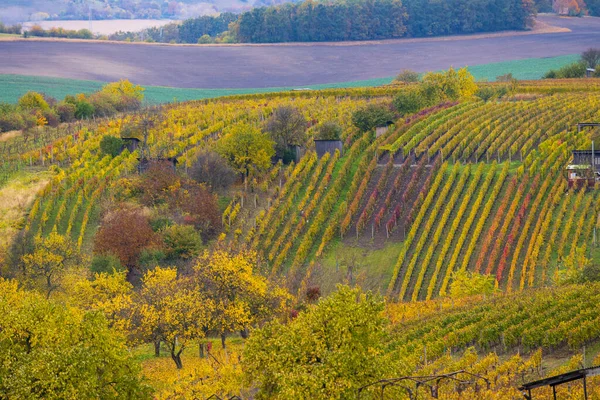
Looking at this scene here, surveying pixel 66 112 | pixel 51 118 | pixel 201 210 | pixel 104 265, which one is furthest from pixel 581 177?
pixel 66 112

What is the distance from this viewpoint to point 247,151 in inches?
3029

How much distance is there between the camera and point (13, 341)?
39031 millimetres

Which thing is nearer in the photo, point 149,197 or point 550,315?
point 550,315

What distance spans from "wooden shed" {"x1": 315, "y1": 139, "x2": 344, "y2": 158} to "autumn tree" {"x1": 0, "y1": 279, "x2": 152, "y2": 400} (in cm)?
4006

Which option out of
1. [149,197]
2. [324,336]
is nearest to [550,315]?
[324,336]

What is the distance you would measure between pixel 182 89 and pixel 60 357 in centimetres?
9892

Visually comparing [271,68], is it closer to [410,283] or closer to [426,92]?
[426,92]

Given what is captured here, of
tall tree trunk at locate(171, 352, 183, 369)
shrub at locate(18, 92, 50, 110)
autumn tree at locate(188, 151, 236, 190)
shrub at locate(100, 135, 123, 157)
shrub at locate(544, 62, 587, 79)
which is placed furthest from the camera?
shrub at locate(544, 62, 587, 79)

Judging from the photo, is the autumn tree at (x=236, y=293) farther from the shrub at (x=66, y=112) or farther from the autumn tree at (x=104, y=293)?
the shrub at (x=66, y=112)

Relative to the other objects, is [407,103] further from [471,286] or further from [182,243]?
[471,286]

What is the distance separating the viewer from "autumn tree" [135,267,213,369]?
47500 millimetres

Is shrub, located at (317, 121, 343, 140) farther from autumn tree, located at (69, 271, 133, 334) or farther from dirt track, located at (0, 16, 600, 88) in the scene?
dirt track, located at (0, 16, 600, 88)

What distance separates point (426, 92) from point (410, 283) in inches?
1561

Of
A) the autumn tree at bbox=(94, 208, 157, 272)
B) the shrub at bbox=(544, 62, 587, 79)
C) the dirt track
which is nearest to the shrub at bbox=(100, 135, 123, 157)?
the autumn tree at bbox=(94, 208, 157, 272)
